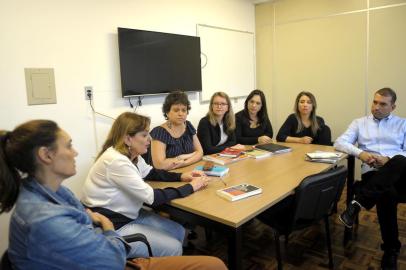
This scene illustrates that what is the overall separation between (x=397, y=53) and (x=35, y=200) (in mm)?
4312

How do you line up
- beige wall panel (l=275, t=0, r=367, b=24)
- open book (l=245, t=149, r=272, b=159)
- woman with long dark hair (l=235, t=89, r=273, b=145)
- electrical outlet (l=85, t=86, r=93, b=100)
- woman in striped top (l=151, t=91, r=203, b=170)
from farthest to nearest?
beige wall panel (l=275, t=0, r=367, b=24)
woman with long dark hair (l=235, t=89, r=273, b=145)
electrical outlet (l=85, t=86, r=93, b=100)
open book (l=245, t=149, r=272, b=159)
woman in striped top (l=151, t=91, r=203, b=170)

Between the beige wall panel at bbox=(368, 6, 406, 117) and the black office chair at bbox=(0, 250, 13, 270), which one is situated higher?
the beige wall panel at bbox=(368, 6, 406, 117)

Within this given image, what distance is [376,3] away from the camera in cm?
404

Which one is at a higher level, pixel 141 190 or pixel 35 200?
pixel 35 200

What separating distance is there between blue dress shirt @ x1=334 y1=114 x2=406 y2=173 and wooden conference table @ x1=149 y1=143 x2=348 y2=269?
0.59 metres

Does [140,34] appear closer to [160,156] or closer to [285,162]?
[160,156]

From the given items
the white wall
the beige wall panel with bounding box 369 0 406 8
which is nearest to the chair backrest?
the white wall

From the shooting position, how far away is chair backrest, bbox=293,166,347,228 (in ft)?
6.25

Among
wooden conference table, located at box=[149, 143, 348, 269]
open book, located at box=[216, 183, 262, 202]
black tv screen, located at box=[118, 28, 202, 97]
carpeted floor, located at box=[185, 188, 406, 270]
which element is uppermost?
black tv screen, located at box=[118, 28, 202, 97]

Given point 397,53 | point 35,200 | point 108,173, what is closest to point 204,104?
point 397,53

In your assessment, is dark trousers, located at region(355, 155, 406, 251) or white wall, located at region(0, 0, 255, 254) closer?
dark trousers, located at region(355, 155, 406, 251)

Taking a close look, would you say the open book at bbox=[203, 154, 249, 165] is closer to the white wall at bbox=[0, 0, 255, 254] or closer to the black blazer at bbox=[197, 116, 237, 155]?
the black blazer at bbox=[197, 116, 237, 155]

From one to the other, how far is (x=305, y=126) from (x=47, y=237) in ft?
10.0

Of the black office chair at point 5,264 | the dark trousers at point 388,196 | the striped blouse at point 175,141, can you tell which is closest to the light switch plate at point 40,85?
the striped blouse at point 175,141
